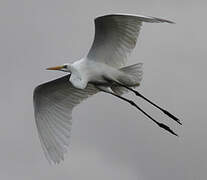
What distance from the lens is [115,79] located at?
41.8 ft

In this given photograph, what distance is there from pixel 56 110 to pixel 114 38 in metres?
2.19

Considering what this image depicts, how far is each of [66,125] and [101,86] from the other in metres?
1.12

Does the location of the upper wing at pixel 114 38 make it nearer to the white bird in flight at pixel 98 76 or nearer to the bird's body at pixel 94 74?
the white bird in flight at pixel 98 76

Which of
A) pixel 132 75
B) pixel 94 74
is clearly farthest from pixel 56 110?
pixel 132 75

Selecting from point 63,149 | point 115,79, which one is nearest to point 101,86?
point 115,79

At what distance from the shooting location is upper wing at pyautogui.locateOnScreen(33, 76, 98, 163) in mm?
13281

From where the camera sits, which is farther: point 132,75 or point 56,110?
point 56,110

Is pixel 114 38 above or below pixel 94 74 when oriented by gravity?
above

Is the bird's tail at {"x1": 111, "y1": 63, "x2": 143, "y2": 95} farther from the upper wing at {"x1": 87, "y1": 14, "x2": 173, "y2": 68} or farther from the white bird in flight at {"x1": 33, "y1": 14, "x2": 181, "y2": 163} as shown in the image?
the upper wing at {"x1": 87, "y1": 14, "x2": 173, "y2": 68}

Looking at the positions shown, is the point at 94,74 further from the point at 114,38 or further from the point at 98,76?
the point at 114,38

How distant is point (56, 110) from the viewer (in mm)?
14109

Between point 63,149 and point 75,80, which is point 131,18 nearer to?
point 75,80

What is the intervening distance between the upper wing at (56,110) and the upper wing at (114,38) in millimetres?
1222

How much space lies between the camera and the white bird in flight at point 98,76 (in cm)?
1245
